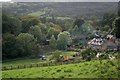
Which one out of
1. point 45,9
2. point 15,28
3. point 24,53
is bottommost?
point 24,53

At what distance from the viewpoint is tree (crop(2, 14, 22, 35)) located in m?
22.2

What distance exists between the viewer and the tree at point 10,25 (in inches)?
874

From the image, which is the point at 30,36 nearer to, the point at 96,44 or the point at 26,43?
the point at 26,43

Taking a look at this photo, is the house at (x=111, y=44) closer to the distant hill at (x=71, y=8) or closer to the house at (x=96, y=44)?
the house at (x=96, y=44)

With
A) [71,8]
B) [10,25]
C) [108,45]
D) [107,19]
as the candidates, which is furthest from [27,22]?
[71,8]

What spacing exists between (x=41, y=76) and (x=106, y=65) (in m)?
2.52

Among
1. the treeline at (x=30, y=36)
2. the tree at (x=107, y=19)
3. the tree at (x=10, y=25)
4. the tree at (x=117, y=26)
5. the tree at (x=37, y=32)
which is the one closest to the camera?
the tree at (x=117, y=26)

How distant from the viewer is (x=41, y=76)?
9883mm

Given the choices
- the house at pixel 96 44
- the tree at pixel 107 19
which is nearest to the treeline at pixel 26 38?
the house at pixel 96 44

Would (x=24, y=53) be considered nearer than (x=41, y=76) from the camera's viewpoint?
No

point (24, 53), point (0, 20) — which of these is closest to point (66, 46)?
point (24, 53)

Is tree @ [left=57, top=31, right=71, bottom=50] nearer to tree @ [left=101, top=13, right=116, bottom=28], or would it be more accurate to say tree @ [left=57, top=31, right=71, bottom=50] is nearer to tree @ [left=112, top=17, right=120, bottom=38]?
tree @ [left=112, top=17, right=120, bottom=38]

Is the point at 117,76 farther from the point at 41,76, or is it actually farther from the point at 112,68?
the point at 41,76

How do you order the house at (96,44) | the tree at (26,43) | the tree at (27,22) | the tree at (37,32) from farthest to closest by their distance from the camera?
the tree at (27,22) < the tree at (37,32) < the house at (96,44) < the tree at (26,43)
